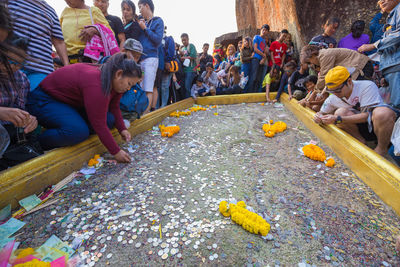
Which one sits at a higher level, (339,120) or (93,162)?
(93,162)

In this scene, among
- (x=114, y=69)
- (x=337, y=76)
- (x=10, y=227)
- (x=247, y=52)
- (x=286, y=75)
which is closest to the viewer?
(x=10, y=227)

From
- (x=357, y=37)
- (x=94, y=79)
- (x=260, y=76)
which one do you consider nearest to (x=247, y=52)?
(x=260, y=76)

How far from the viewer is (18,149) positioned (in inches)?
64.8

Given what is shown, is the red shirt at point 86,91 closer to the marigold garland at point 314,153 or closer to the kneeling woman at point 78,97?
the kneeling woman at point 78,97

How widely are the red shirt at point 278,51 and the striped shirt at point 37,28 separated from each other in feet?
19.5

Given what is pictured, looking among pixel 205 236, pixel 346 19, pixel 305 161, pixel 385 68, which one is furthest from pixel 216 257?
pixel 346 19

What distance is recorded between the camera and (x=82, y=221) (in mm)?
1386

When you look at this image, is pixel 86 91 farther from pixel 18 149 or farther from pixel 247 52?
pixel 247 52

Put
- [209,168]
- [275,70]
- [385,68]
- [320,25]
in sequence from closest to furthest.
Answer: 1. [209,168]
2. [385,68]
3. [275,70]
4. [320,25]

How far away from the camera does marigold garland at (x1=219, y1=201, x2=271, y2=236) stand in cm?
127

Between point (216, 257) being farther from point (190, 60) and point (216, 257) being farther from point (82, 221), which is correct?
point (190, 60)

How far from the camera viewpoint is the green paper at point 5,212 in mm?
1325

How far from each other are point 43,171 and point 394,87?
4.05 metres

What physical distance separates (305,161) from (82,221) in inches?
97.2
